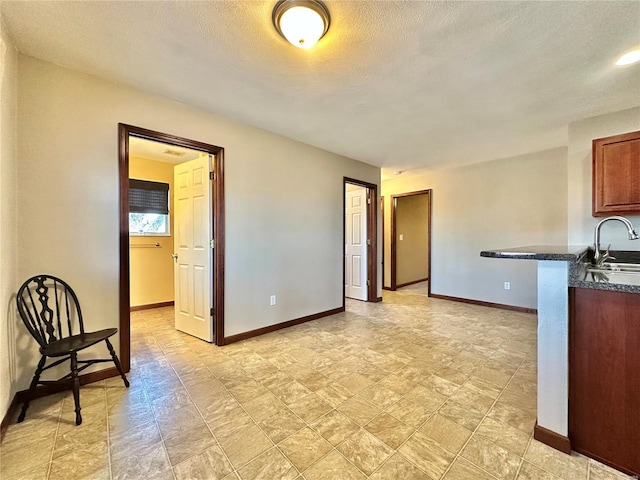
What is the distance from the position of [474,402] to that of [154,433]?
2054mm

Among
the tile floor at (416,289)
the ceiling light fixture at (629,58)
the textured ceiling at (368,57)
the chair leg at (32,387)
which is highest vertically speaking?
the ceiling light fixture at (629,58)

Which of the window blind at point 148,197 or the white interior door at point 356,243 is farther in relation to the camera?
the white interior door at point 356,243

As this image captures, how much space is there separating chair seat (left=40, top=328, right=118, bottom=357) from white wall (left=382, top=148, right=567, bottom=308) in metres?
4.96

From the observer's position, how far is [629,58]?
1.93 metres

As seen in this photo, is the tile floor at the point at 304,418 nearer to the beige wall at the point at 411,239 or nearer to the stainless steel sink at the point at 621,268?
the stainless steel sink at the point at 621,268

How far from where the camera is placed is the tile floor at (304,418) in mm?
1346

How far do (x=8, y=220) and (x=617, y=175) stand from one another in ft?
15.7

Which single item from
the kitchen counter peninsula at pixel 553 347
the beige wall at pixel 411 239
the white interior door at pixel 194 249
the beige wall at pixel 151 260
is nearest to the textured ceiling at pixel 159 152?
the beige wall at pixel 151 260

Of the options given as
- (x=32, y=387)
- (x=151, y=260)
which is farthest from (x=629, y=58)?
(x=151, y=260)

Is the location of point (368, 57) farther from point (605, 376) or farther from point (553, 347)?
point (605, 376)

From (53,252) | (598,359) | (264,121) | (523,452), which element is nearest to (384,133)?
(264,121)

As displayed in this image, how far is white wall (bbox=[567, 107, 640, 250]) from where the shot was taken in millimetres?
2725

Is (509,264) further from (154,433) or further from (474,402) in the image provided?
(154,433)

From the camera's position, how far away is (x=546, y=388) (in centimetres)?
150
